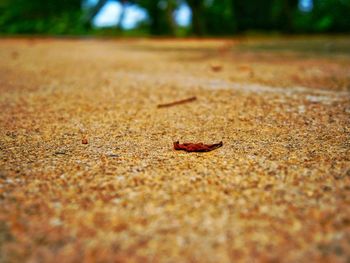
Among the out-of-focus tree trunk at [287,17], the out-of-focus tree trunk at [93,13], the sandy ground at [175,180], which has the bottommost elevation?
the sandy ground at [175,180]

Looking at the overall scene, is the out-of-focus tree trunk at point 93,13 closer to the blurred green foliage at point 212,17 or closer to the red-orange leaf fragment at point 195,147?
the blurred green foliage at point 212,17

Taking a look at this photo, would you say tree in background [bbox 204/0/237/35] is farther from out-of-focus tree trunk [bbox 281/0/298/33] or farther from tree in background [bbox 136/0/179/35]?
out-of-focus tree trunk [bbox 281/0/298/33]

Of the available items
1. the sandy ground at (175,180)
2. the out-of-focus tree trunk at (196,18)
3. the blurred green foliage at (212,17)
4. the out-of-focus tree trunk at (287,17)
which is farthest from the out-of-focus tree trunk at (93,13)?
the sandy ground at (175,180)

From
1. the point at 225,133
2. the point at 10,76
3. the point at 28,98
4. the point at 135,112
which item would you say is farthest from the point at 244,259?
the point at 10,76

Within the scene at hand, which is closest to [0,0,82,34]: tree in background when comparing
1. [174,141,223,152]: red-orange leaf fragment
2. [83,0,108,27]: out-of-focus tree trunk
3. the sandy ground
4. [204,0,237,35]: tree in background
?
[83,0,108,27]: out-of-focus tree trunk

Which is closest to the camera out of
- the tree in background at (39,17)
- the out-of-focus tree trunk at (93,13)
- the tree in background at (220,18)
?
the tree in background at (39,17)

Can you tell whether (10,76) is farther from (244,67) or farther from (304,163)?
(304,163)
